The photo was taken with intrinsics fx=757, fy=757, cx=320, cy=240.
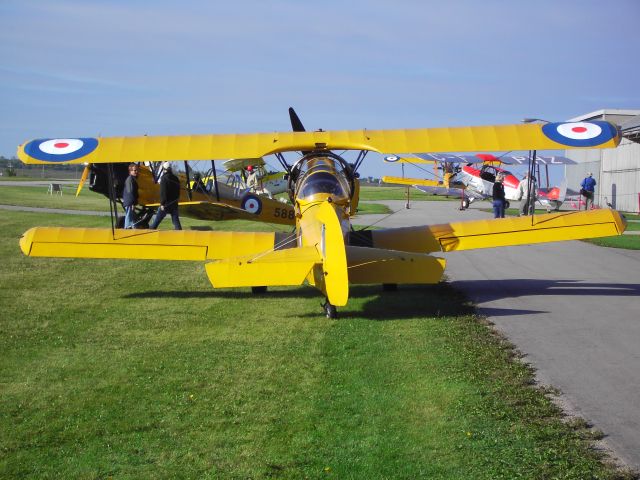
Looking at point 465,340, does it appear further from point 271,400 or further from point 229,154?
point 229,154

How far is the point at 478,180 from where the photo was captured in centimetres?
4094

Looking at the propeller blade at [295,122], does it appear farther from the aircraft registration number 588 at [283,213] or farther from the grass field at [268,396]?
the grass field at [268,396]

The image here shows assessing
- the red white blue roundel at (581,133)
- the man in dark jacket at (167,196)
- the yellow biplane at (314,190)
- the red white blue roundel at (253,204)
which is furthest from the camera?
the red white blue roundel at (253,204)

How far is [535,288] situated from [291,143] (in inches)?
162

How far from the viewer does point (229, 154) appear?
10.1 m

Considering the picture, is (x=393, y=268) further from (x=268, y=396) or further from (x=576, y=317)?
(x=268, y=396)

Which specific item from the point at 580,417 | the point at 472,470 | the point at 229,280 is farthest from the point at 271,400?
the point at 229,280

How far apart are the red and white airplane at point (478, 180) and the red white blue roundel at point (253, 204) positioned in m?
14.9

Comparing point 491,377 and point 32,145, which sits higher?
point 32,145

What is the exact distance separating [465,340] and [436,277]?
3.54 ft

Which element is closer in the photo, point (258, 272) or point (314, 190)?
point (258, 272)

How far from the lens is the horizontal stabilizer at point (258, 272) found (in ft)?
26.3

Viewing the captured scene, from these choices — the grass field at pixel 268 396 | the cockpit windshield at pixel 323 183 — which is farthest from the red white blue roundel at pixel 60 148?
the cockpit windshield at pixel 323 183

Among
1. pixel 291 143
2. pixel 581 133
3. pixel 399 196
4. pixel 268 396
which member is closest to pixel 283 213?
pixel 291 143
